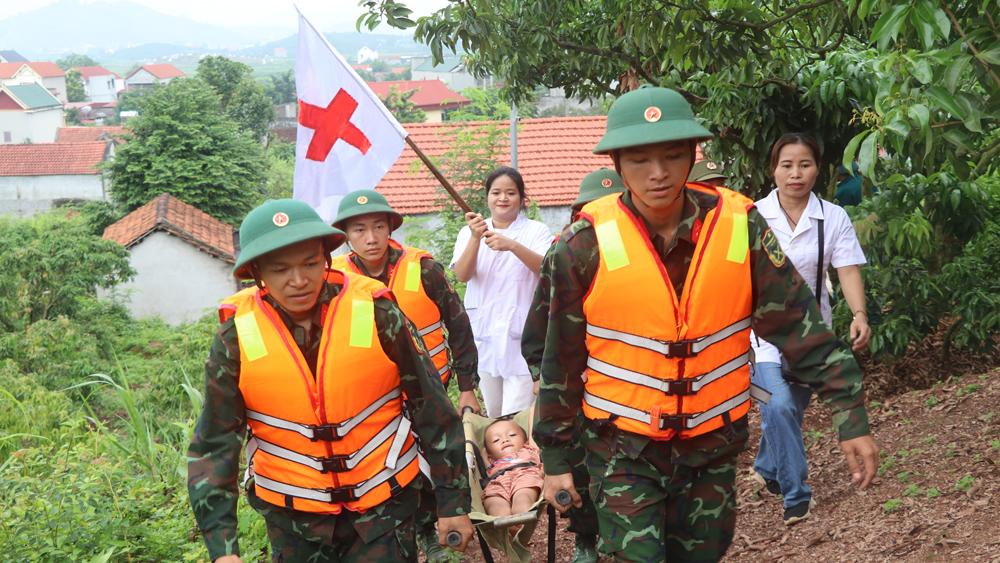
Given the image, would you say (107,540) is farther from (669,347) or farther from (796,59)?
(796,59)

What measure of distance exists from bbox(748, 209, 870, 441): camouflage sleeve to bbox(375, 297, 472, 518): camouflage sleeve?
3.74 ft

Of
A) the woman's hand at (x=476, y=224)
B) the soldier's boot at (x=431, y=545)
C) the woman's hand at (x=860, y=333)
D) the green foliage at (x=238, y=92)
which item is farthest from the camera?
the green foliage at (x=238, y=92)

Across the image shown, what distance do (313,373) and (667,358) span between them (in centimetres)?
120

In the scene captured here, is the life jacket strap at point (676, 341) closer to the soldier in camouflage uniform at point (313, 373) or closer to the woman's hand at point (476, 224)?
the soldier in camouflage uniform at point (313, 373)

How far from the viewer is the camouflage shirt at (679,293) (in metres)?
2.65

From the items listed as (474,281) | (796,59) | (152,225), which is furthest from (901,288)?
(152,225)

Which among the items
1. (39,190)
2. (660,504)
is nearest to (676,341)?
(660,504)

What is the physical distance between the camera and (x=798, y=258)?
410 centimetres

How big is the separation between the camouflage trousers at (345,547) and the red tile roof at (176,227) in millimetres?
25588

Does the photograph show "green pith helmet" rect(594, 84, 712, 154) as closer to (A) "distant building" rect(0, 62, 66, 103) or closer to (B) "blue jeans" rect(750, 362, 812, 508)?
(B) "blue jeans" rect(750, 362, 812, 508)

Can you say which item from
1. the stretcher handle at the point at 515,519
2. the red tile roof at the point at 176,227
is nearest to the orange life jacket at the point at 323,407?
the stretcher handle at the point at 515,519

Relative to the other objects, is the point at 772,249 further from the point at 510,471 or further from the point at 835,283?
the point at 835,283

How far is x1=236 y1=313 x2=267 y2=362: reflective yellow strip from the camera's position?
8.98 ft

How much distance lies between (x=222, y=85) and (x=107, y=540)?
48.7 metres
